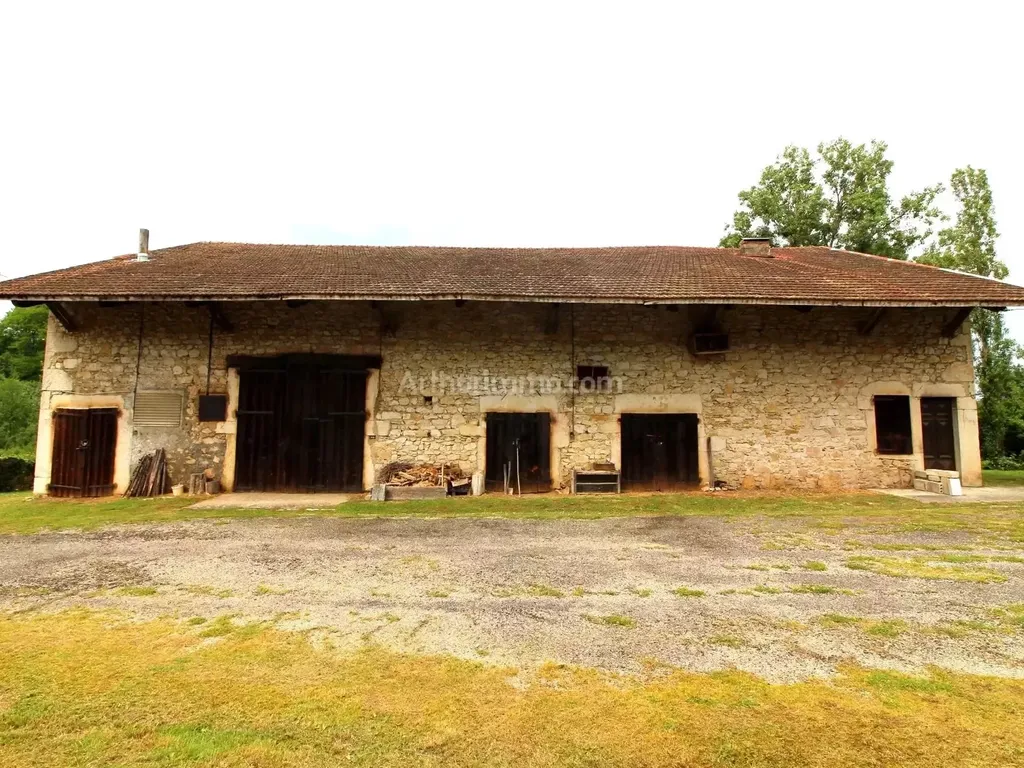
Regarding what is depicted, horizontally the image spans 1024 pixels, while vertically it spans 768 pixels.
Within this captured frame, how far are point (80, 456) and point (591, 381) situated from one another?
9.05m

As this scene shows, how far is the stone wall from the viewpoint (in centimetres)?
939

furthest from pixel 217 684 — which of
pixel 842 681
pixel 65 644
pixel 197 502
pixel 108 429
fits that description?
pixel 108 429

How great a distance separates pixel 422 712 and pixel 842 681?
6.54 feet

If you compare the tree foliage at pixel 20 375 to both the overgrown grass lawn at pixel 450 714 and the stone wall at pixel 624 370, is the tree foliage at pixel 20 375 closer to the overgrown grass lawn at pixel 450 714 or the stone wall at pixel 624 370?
the stone wall at pixel 624 370

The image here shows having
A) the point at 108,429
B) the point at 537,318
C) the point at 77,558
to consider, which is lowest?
the point at 77,558

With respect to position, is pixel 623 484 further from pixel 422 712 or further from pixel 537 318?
pixel 422 712

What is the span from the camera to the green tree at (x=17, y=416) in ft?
68.2

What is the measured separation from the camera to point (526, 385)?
952cm

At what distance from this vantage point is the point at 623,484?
953 centimetres

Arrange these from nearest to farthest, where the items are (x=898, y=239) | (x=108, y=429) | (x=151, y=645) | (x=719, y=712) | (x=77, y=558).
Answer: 1. (x=719, y=712)
2. (x=151, y=645)
3. (x=77, y=558)
4. (x=108, y=429)
5. (x=898, y=239)

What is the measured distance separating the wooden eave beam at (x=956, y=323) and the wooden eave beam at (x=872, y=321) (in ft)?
3.99

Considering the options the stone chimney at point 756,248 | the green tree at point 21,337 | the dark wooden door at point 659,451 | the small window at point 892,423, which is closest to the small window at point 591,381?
the dark wooden door at point 659,451

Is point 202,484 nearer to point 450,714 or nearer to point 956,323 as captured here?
point 450,714

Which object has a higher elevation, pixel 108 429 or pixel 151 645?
pixel 108 429
